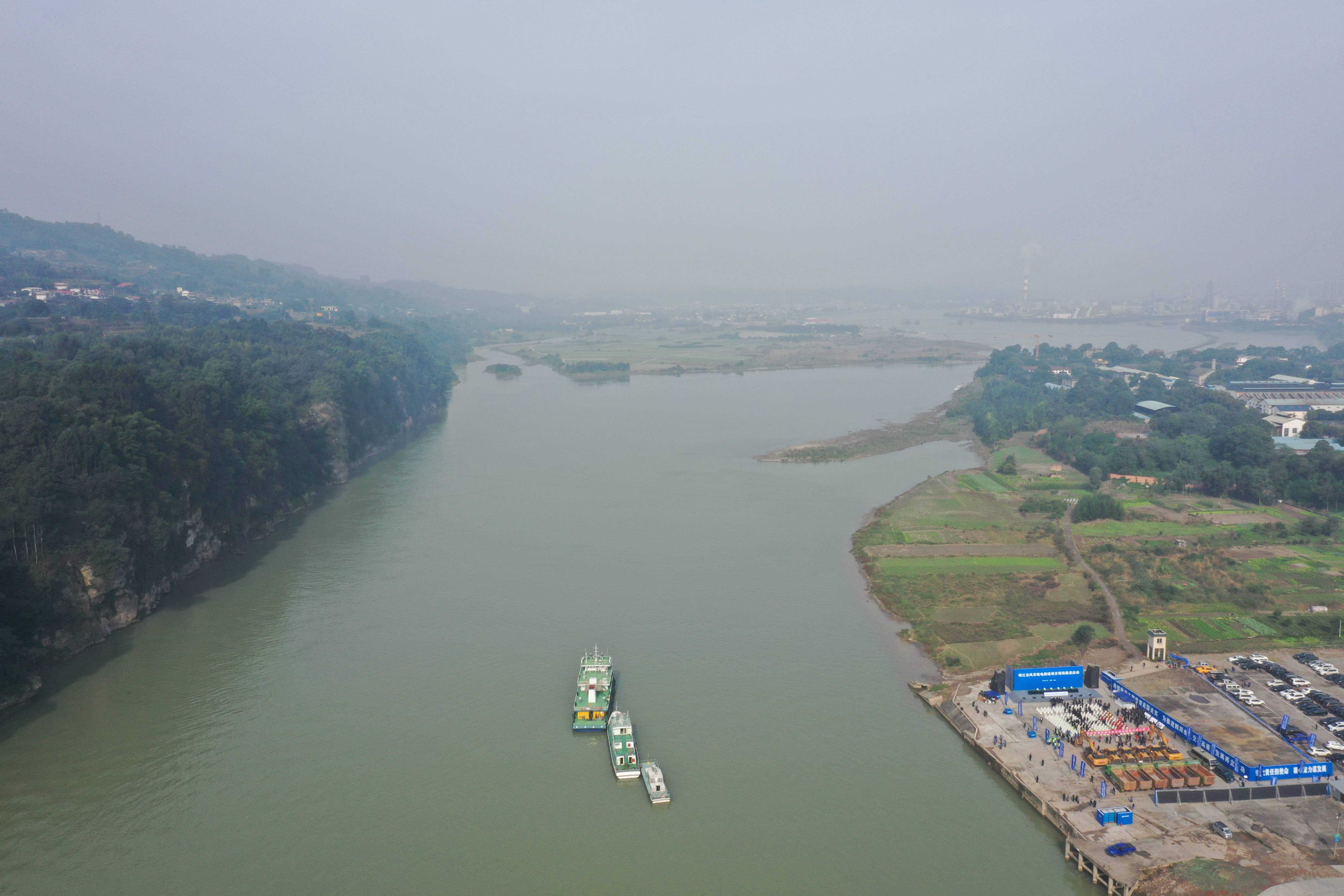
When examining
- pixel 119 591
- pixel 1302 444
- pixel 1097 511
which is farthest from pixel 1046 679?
pixel 1302 444

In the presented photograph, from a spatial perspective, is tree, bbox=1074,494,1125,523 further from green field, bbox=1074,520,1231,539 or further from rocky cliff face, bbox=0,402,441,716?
rocky cliff face, bbox=0,402,441,716

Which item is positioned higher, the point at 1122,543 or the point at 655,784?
the point at 1122,543

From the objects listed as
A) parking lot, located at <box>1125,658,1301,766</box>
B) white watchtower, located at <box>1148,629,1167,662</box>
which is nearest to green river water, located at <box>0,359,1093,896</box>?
parking lot, located at <box>1125,658,1301,766</box>

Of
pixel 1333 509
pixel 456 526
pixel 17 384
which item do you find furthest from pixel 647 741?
pixel 1333 509

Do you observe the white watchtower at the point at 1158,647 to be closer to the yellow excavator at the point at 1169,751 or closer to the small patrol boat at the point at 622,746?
the yellow excavator at the point at 1169,751

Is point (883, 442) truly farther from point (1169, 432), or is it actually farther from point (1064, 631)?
point (1064, 631)

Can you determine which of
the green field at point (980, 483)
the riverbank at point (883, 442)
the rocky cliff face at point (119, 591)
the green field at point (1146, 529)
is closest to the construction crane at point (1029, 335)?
the riverbank at point (883, 442)

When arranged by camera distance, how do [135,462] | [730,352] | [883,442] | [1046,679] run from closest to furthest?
[1046,679]
[135,462]
[883,442]
[730,352]
